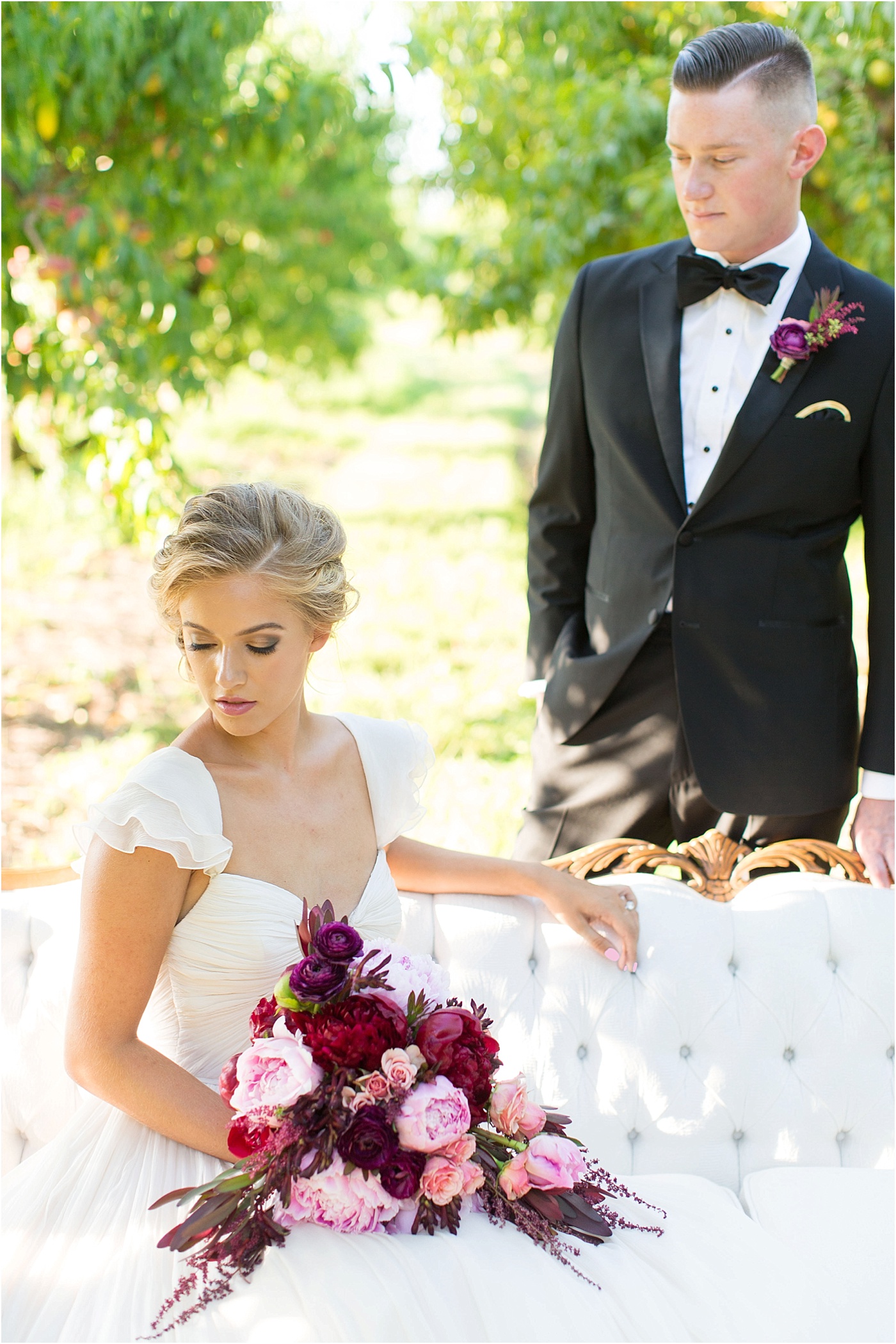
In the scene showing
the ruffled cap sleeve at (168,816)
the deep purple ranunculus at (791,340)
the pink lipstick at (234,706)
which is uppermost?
the deep purple ranunculus at (791,340)

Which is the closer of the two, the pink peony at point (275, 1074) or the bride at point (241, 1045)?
the pink peony at point (275, 1074)

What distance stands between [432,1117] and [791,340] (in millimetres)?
1789

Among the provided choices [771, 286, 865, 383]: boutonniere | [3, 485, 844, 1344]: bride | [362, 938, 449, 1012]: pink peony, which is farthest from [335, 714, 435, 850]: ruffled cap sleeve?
[771, 286, 865, 383]: boutonniere

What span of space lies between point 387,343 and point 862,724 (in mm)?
28609

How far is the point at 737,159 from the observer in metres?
2.37

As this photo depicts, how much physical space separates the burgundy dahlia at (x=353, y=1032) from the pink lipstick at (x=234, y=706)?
56 centimetres

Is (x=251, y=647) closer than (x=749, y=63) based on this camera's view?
Yes

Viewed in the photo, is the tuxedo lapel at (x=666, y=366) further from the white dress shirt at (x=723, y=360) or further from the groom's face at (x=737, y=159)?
the groom's face at (x=737, y=159)

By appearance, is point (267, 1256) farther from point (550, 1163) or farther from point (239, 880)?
point (239, 880)

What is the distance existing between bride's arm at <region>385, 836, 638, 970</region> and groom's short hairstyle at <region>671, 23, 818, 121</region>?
1.66m

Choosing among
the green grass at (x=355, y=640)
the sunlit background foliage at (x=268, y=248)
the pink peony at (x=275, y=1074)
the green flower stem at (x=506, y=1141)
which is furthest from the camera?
the green grass at (x=355, y=640)

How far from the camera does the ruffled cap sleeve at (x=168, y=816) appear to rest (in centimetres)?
180

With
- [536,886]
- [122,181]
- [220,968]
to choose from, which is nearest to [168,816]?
[220,968]

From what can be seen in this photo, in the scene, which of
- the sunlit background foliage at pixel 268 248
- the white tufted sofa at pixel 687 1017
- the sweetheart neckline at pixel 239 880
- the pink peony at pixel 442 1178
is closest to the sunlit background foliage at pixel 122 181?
the sunlit background foliage at pixel 268 248
